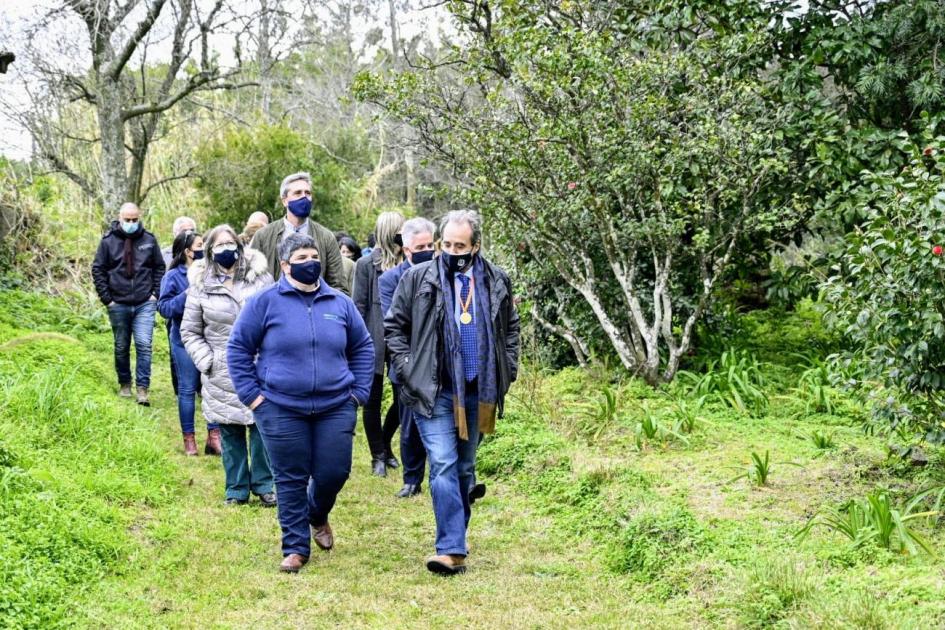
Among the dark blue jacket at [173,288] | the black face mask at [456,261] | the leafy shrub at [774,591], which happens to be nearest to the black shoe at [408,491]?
the black face mask at [456,261]

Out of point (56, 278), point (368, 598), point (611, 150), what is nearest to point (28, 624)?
point (368, 598)

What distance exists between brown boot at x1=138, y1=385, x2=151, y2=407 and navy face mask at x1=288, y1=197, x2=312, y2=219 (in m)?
3.78

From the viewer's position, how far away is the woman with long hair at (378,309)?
7.27 meters

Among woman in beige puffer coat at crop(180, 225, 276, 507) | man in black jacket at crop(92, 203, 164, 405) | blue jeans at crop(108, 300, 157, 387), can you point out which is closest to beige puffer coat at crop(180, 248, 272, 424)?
woman in beige puffer coat at crop(180, 225, 276, 507)

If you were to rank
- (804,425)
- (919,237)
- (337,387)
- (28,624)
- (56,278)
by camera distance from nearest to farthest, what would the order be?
(28,624) < (919,237) < (337,387) < (804,425) < (56,278)

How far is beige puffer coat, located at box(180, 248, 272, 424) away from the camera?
21.3 ft

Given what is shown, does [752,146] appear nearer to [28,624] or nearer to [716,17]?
[716,17]

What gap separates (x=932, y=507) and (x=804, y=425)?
2.31m

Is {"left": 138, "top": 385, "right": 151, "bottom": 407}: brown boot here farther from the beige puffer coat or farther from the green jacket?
the beige puffer coat

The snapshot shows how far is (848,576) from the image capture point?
177 inches

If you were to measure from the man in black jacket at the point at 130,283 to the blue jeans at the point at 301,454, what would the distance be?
4.76 meters

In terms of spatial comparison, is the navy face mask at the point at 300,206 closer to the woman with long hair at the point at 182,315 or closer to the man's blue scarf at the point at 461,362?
the woman with long hair at the point at 182,315

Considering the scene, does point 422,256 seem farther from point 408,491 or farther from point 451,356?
point 408,491

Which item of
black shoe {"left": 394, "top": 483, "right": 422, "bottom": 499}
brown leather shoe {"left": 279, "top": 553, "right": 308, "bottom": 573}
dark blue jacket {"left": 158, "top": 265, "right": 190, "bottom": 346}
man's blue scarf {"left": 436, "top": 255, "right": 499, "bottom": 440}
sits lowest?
black shoe {"left": 394, "top": 483, "right": 422, "bottom": 499}
